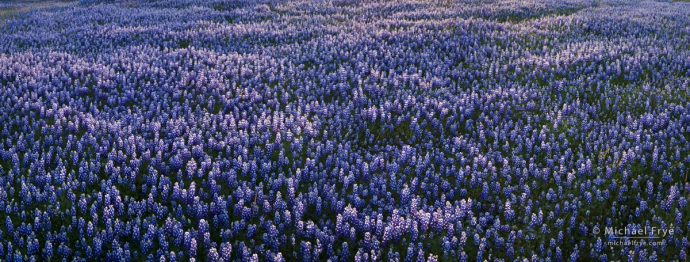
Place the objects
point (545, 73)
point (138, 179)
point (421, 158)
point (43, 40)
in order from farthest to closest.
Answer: point (43, 40)
point (545, 73)
point (421, 158)
point (138, 179)

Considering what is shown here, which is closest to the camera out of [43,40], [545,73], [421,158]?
[421,158]

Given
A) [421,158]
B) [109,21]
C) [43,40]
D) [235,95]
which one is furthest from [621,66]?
[109,21]

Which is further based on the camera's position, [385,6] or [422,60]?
[385,6]

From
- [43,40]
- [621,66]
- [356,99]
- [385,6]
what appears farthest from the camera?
[385,6]

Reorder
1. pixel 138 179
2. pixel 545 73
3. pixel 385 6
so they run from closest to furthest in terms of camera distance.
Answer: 1. pixel 138 179
2. pixel 545 73
3. pixel 385 6

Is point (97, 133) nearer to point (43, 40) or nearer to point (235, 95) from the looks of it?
point (235, 95)

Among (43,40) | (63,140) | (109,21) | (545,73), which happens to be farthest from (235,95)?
(109,21)

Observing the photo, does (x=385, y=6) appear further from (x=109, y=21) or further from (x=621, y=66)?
(x=621, y=66)
